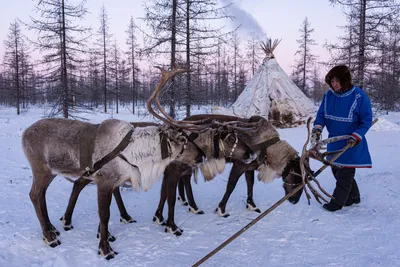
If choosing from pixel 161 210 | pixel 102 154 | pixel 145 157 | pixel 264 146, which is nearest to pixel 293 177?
pixel 264 146

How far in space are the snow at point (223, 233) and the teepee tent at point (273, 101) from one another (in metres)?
9.37

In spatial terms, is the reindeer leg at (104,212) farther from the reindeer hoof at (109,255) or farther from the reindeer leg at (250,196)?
the reindeer leg at (250,196)

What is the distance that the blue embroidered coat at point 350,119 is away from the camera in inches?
156

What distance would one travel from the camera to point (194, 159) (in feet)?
13.1

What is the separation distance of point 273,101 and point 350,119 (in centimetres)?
1104

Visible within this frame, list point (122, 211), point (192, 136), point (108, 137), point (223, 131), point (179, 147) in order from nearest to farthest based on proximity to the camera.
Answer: point (108, 137) < point (179, 147) < point (192, 136) < point (223, 131) < point (122, 211)

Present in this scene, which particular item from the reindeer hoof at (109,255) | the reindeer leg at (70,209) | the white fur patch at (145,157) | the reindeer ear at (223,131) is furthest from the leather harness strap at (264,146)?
the reindeer leg at (70,209)

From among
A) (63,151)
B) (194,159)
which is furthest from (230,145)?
(63,151)

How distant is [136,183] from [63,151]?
988 millimetres

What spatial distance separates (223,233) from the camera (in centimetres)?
384

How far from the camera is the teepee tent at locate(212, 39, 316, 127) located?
14.8 m

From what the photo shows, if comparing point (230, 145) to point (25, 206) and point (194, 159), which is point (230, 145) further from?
point (25, 206)

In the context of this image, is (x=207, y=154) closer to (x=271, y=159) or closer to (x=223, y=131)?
(x=223, y=131)

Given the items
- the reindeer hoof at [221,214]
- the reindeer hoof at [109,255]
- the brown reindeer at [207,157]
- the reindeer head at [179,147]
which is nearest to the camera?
the reindeer hoof at [109,255]
